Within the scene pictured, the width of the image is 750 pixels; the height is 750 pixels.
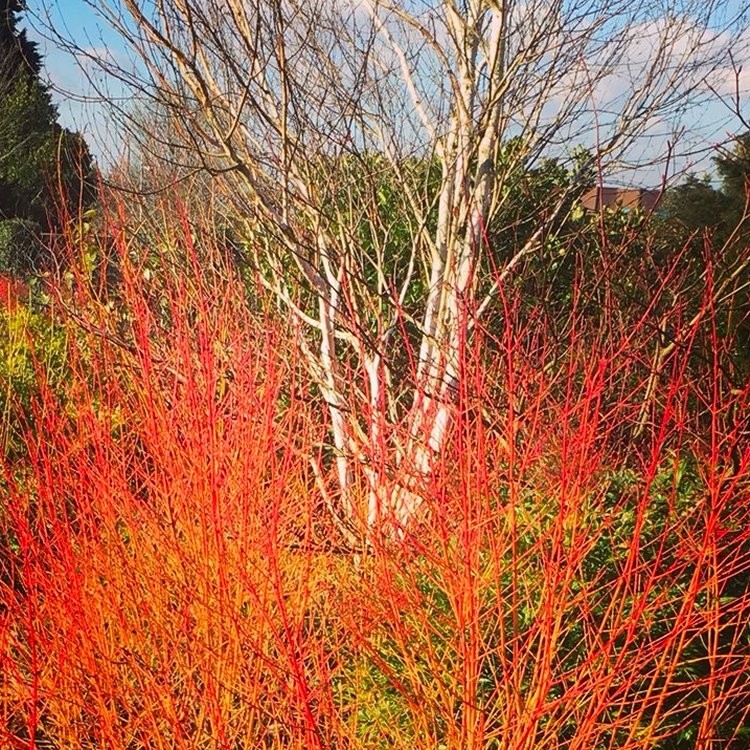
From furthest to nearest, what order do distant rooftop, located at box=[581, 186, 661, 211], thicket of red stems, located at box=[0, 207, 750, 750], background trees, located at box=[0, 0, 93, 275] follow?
background trees, located at box=[0, 0, 93, 275]
distant rooftop, located at box=[581, 186, 661, 211]
thicket of red stems, located at box=[0, 207, 750, 750]

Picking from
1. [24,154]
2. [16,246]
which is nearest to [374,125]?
[16,246]

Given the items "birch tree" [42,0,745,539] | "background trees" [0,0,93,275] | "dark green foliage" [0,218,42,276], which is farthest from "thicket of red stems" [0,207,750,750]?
"background trees" [0,0,93,275]

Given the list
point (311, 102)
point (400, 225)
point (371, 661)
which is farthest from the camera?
point (400, 225)

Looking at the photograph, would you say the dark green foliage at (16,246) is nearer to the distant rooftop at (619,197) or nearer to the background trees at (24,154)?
the background trees at (24,154)

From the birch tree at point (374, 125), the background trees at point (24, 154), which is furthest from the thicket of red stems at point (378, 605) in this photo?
the background trees at point (24, 154)

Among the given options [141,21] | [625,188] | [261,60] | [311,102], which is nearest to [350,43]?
[311,102]

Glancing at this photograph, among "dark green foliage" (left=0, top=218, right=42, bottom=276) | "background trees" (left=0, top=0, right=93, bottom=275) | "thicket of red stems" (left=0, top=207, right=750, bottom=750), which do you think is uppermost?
"background trees" (left=0, top=0, right=93, bottom=275)

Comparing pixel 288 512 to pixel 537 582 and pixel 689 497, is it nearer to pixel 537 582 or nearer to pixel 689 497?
pixel 537 582

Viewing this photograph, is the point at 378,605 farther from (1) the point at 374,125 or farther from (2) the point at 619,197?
(2) the point at 619,197

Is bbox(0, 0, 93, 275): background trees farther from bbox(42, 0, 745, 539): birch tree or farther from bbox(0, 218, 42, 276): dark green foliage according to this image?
bbox(42, 0, 745, 539): birch tree

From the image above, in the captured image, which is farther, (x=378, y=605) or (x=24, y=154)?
(x=24, y=154)

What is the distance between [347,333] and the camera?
15.6 ft

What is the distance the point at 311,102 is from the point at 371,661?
9.53 ft

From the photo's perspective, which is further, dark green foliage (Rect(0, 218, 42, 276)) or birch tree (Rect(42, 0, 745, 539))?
dark green foliage (Rect(0, 218, 42, 276))
